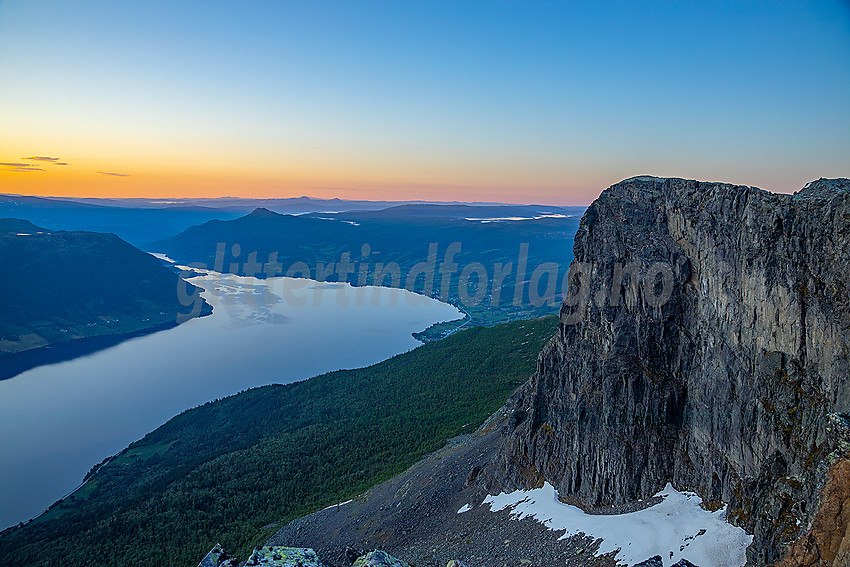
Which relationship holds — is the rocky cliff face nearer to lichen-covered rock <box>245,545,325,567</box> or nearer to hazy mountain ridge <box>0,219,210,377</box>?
lichen-covered rock <box>245,545,325,567</box>

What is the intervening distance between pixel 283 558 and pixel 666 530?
13942 millimetres

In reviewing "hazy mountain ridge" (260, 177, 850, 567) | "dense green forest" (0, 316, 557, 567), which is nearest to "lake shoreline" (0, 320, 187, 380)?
"dense green forest" (0, 316, 557, 567)

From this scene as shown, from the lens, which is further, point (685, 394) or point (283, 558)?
point (685, 394)

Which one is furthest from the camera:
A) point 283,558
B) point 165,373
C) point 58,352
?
point 58,352

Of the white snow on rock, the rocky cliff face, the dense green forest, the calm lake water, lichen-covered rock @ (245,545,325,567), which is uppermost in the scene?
the rocky cliff face

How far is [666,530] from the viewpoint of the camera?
17969mm

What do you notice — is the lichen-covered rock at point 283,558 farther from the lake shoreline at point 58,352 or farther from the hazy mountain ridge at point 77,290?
the hazy mountain ridge at point 77,290

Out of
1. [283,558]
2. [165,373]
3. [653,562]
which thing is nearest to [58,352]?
[165,373]

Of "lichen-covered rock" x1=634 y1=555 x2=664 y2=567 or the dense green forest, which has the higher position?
"lichen-covered rock" x1=634 y1=555 x2=664 y2=567

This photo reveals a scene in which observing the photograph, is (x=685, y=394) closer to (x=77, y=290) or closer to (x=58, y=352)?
(x=58, y=352)

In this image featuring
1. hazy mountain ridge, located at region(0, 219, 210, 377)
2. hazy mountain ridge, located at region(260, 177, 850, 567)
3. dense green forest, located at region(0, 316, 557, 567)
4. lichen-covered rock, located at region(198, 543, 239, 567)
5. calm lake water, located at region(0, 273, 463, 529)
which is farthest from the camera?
hazy mountain ridge, located at region(0, 219, 210, 377)

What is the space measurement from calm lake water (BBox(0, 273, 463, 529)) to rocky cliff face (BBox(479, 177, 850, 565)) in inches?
2155

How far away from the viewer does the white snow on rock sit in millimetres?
15898

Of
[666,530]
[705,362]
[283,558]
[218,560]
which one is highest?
[705,362]
